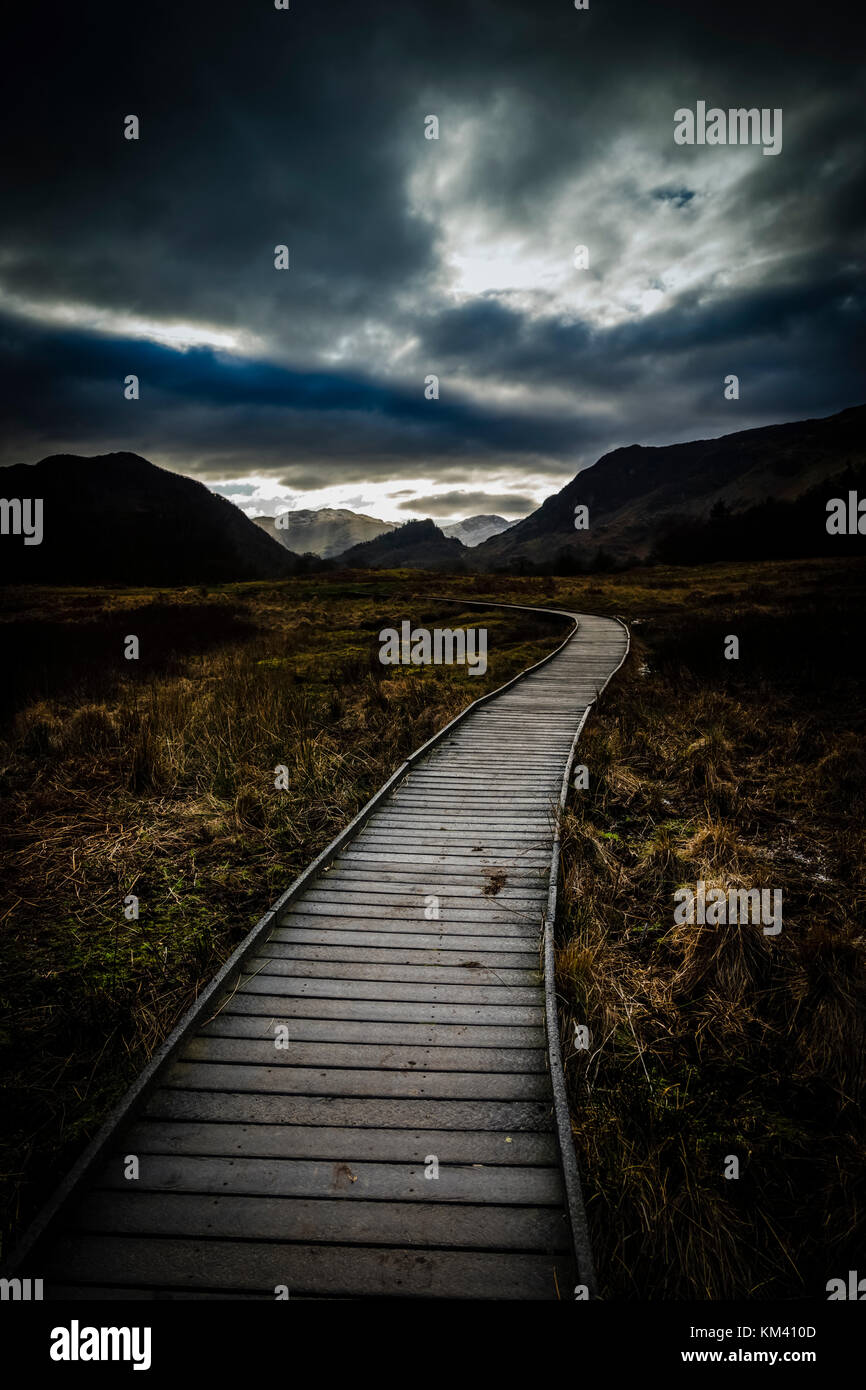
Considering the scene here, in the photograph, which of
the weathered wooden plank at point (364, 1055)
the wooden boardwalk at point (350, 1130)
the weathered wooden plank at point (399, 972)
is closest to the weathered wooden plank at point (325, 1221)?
A: the wooden boardwalk at point (350, 1130)

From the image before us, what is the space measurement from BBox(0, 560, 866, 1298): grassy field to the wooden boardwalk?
0.46 m

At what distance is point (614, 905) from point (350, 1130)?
11.5 ft

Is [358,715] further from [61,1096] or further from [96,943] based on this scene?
[61,1096]

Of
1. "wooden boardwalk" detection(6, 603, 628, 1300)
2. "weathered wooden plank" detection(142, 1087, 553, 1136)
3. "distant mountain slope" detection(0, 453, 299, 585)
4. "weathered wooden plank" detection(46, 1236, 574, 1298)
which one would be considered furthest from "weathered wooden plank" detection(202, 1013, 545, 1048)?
"distant mountain slope" detection(0, 453, 299, 585)

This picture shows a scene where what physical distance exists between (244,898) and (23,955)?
175cm

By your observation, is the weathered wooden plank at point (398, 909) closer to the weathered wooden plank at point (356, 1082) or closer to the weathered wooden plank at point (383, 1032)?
the weathered wooden plank at point (383, 1032)

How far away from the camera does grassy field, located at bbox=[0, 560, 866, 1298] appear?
10.3ft

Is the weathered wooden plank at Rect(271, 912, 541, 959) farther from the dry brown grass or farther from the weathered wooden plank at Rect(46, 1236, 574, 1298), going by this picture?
the weathered wooden plank at Rect(46, 1236, 574, 1298)

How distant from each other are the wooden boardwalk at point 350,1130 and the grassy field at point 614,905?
1.51ft

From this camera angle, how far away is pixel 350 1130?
9.87 feet

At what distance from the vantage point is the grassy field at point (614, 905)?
315cm

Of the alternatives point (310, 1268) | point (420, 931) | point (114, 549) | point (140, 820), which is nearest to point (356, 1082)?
point (310, 1268)

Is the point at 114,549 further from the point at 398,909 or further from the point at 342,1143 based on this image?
the point at 342,1143
